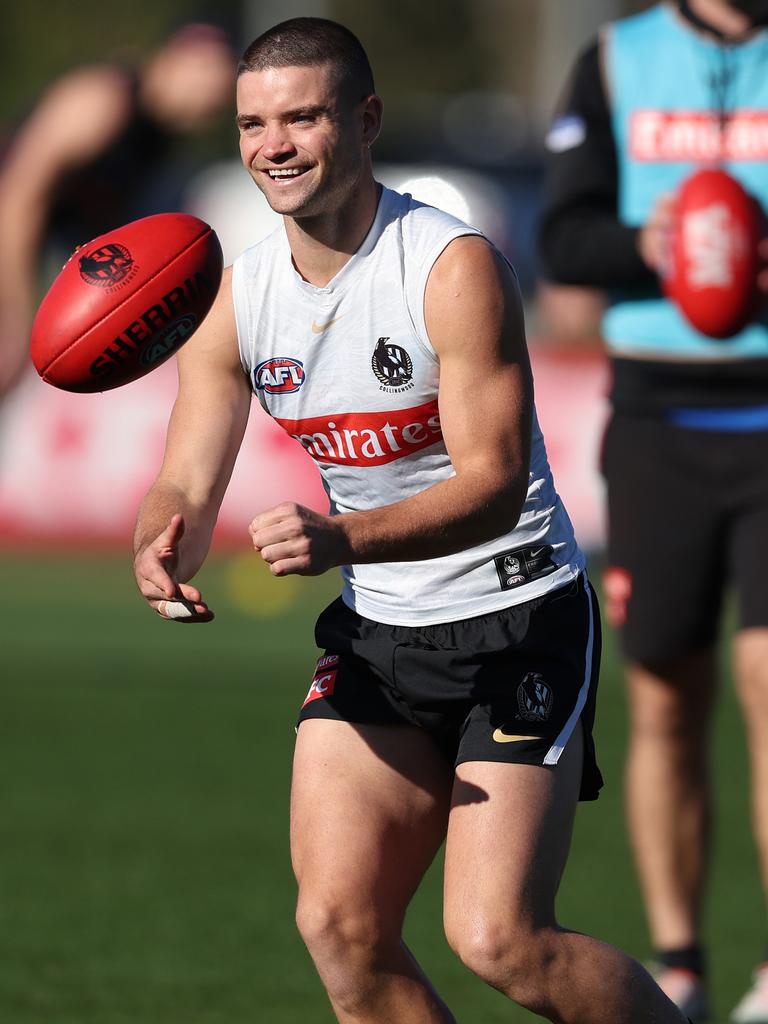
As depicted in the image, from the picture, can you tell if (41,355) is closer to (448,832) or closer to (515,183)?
(448,832)

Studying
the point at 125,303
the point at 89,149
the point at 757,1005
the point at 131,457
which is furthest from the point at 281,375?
the point at 131,457

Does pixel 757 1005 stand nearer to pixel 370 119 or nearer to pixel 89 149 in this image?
pixel 370 119

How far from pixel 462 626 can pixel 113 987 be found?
1797mm

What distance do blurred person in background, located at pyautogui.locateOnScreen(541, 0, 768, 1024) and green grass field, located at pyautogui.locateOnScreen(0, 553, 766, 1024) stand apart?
0.51 m

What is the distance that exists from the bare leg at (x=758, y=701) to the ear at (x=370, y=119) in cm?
191

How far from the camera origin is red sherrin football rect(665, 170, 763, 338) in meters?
5.33

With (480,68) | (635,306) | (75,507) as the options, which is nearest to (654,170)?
(635,306)

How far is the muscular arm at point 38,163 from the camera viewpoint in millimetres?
10758

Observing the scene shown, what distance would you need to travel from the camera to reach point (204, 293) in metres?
3.99

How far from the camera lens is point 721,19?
549 centimetres

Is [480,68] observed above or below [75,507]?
above

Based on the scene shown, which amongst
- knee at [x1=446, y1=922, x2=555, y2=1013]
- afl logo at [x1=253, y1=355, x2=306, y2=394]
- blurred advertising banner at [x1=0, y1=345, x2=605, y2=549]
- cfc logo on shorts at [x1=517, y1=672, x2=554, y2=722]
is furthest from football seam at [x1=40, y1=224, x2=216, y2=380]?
blurred advertising banner at [x1=0, y1=345, x2=605, y2=549]

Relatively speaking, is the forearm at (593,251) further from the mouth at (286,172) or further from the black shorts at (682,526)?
the mouth at (286,172)

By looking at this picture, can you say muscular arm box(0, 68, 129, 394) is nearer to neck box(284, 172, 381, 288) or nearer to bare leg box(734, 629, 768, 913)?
bare leg box(734, 629, 768, 913)
